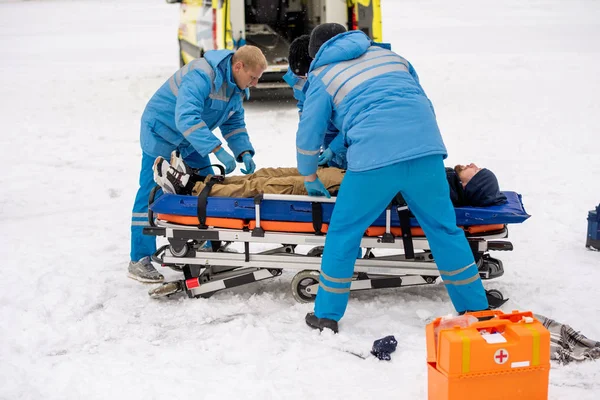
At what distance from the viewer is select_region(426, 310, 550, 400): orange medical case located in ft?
10.0

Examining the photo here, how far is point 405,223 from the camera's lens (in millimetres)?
4363

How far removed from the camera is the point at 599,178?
7121 millimetres

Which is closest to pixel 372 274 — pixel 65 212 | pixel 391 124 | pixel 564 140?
pixel 391 124

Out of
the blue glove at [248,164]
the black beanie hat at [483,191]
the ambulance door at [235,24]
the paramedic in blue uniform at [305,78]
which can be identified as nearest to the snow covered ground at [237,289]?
the black beanie hat at [483,191]

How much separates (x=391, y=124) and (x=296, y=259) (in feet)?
3.57

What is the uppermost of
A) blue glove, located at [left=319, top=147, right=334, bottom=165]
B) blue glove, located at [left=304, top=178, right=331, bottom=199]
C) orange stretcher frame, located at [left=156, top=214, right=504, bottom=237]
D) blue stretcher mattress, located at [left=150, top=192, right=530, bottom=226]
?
blue glove, located at [left=319, top=147, right=334, bottom=165]

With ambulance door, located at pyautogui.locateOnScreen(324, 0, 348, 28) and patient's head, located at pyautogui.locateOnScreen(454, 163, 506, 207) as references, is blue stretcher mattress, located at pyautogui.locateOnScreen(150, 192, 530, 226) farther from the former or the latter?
ambulance door, located at pyautogui.locateOnScreen(324, 0, 348, 28)

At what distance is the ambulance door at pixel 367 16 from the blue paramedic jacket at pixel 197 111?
5.08 m

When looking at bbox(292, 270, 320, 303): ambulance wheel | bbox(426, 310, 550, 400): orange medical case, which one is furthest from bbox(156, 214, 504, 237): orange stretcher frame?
bbox(426, 310, 550, 400): orange medical case

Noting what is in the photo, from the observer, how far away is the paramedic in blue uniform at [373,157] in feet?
12.8

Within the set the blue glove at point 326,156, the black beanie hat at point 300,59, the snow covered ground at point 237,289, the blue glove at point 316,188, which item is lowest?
Result: the snow covered ground at point 237,289

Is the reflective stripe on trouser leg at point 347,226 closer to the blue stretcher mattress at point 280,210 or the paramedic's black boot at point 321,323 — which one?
the paramedic's black boot at point 321,323

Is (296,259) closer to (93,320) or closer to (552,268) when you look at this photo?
(93,320)

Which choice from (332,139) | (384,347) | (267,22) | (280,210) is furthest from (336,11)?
(384,347)
